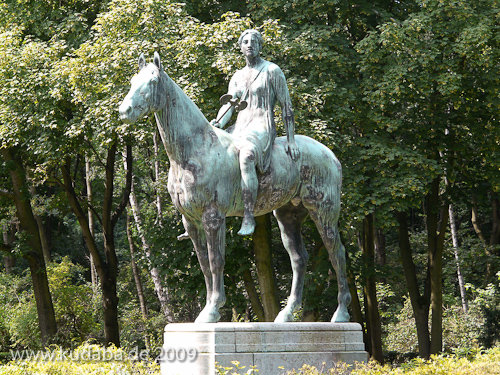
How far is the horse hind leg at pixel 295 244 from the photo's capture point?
8734mm

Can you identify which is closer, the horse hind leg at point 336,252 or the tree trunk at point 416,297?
the horse hind leg at point 336,252

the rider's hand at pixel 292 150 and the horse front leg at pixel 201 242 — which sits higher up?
the rider's hand at pixel 292 150

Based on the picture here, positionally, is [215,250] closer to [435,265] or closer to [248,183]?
[248,183]

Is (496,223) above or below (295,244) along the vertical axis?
below

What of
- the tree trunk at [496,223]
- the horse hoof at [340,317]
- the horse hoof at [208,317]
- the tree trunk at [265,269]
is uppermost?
the horse hoof at [208,317]

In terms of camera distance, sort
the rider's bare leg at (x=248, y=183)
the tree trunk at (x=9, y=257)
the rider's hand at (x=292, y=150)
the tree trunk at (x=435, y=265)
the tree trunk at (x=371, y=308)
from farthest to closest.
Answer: the tree trunk at (x=9, y=257) → the tree trunk at (x=371, y=308) → the tree trunk at (x=435, y=265) → the rider's hand at (x=292, y=150) → the rider's bare leg at (x=248, y=183)

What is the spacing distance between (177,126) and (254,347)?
8.43 ft

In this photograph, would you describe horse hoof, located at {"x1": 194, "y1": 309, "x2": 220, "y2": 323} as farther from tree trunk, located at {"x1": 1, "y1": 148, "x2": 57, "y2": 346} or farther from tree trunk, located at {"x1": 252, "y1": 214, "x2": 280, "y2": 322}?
tree trunk, located at {"x1": 1, "y1": 148, "x2": 57, "y2": 346}

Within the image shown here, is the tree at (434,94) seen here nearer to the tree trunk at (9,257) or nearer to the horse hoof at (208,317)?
the horse hoof at (208,317)

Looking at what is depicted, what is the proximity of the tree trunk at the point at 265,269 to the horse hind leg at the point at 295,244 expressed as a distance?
242 inches

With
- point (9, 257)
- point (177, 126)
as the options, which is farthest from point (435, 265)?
point (9, 257)

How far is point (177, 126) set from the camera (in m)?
7.75

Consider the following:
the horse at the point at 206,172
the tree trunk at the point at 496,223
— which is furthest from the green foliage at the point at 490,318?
the horse at the point at 206,172

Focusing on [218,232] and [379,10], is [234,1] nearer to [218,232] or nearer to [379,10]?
[379,10]
